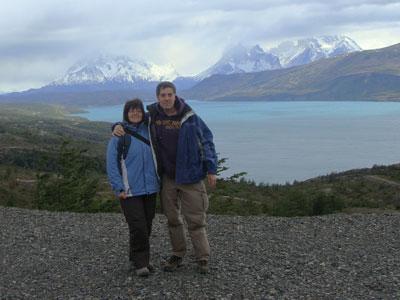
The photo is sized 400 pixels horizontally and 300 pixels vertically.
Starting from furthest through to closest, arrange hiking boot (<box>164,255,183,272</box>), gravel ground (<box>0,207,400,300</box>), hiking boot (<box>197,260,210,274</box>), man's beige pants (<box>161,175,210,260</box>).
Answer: hiking boot (<box>164,255,183,272</box>) < hiking boot (<box>197,260,210,274</box>) < man's beige pants (<box>161,175,210,260</box>) < gravel ground (<box>0,207,400,300</box>)

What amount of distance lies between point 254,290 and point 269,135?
338 feet

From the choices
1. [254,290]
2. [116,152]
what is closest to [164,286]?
[254,290]

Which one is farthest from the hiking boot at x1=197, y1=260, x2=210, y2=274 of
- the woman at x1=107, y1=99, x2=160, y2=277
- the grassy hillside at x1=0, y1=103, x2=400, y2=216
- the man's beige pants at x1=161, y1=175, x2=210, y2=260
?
the grassy hillside at x1=0, y1=103, x2=400, y2=216

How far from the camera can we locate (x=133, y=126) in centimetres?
518

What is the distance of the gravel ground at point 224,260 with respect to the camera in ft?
16.7

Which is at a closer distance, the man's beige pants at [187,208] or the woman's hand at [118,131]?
the woman's hand at [118,131]

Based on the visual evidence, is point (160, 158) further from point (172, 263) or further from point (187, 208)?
point (172, 263)

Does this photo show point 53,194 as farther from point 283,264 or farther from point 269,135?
point 269,135

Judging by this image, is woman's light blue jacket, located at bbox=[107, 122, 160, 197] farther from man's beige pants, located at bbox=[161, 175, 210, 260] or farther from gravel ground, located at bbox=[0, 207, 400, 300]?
gravel ground, located at bbox=[0, 207, 400, 300]

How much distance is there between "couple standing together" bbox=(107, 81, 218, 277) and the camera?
16.8ft

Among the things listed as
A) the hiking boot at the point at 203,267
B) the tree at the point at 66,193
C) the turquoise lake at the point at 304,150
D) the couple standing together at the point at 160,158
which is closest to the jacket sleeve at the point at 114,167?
the couple standing together at the point at 160,158

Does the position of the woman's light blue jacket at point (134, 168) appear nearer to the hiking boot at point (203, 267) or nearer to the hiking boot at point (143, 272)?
the hiking boot at point (143, 272)

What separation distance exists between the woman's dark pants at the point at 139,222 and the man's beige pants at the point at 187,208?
213mm

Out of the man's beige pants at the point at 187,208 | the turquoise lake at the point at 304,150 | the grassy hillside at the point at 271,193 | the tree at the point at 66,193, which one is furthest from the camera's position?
the turquoise lake at the point at 304,150
